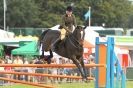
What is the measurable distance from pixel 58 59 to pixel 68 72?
12.0ft

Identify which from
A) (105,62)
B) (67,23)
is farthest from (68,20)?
(105,62)

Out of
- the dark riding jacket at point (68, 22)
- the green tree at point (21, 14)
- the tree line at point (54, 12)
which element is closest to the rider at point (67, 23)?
the dark riding jacket at point (68, 22)

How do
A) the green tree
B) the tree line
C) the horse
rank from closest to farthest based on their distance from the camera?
1. the horse
2. the green tree
3. the tree line

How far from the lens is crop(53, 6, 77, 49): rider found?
1426 cm

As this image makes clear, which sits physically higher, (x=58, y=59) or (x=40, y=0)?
(x=40, y=0)

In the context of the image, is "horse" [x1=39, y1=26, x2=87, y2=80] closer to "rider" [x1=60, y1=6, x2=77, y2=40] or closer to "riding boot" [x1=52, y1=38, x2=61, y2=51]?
"riding boot" [x1=52, y1=38, x2=61, y2=51]

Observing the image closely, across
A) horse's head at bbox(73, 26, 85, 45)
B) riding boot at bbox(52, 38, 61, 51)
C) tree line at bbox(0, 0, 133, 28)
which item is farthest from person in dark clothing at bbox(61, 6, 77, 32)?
tree line at bbox(0, 0, 133, 28)

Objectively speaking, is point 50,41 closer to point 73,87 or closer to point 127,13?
point 73,87

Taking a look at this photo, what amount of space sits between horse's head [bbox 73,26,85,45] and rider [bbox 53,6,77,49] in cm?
15

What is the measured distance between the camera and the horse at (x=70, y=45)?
14227 mm

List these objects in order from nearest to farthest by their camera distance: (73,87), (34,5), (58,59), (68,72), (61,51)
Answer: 1. (61,51)
2. (73,87)
3. (68,72)
4. (58,59)
5. (34,5)

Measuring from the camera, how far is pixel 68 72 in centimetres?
2725

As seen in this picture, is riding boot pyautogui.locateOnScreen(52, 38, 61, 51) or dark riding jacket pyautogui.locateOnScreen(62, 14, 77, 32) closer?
dark riding jacket pyautogui.locateOnScreen(62, 14, 77, 32)

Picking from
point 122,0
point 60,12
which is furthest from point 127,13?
point 60,12
